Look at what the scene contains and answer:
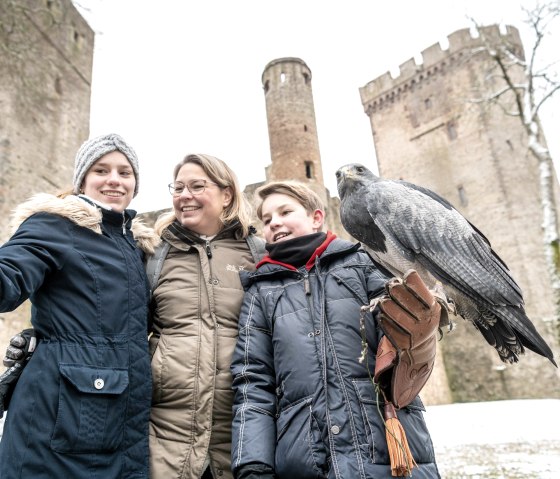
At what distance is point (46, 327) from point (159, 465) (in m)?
0.62

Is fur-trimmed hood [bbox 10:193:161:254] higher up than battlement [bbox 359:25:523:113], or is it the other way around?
battlement [bbox 359:25:523:113]

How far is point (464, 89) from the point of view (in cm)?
1895

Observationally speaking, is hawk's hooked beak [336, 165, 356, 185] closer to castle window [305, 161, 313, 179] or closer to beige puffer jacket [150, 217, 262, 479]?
beige puffer jacket [150, 217, 262, 479]

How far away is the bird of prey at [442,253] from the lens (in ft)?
6.59

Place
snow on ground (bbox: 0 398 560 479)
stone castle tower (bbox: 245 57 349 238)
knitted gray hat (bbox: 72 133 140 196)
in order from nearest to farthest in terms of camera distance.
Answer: knitted gray hat (bbox: 72 133 140 196) < snow on ground (bbox: 0 398 560 479) < stone castle tower (bbox: 245 57 349 238)

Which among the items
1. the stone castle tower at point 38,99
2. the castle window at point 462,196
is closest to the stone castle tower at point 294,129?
the stone castle tower at point 38,99

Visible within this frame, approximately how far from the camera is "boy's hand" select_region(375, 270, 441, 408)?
1418 millimetres

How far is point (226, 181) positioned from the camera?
220cm

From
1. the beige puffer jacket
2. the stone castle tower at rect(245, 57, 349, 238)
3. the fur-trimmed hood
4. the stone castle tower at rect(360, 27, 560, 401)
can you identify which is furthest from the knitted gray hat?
the stone castle tower at rect(360, 27, 560, 401)

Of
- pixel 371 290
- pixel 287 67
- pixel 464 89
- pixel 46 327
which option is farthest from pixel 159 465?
pixel 464 89

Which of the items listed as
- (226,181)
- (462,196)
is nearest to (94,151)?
(226,181)

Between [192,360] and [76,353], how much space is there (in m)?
0.43

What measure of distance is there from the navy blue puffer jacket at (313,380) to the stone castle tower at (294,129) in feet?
37.4

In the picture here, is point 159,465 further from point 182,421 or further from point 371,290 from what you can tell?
point 371,290
